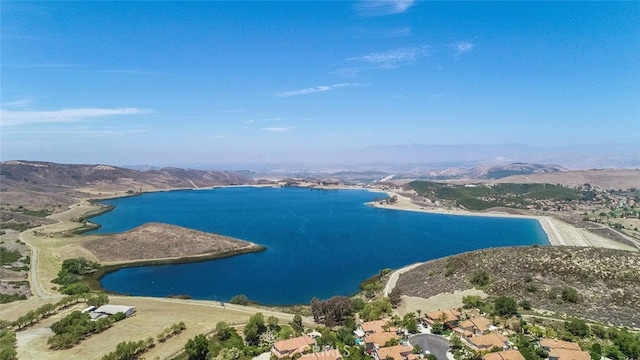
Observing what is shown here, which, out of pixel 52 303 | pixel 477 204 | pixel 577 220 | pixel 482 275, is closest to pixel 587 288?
pixel 482 275

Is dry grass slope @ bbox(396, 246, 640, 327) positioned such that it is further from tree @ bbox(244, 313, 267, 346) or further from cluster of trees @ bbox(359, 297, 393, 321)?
tree @ bbox(244, 313, 267, 346)

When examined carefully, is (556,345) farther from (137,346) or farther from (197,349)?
(137,346)

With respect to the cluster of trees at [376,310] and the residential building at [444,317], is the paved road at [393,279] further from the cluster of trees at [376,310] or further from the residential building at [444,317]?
the residential building at [444,317]

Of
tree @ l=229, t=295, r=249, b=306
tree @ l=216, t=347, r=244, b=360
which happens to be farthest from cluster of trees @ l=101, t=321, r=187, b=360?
tree @ l=229, t=295, r=249, b=306

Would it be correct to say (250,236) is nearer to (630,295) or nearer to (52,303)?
(52,303)

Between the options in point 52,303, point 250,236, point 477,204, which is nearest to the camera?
point 52,303

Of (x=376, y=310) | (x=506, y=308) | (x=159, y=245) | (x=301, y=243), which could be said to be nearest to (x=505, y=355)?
(x=506, y=308)
